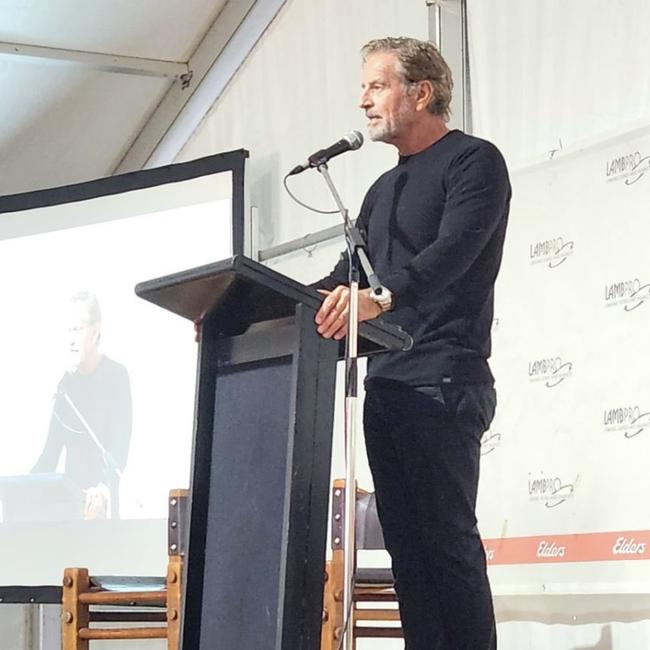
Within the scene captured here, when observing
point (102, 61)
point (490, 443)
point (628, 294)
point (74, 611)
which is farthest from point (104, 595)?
point (102, 61)

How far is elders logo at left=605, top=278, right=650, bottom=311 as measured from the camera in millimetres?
2822

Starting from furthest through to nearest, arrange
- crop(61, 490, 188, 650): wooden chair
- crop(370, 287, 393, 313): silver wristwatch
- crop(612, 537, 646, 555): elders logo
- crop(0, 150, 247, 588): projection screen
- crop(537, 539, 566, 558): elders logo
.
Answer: crop(0, 150, 247, 588): projection screen < crop(61, 490, 188, 650): wooden chair < crop(537, 539, 566, 558): elders logo < crop(612, 537, 646, 555): elders logo < crop(370, 287, 393, 313): silver wristwatch

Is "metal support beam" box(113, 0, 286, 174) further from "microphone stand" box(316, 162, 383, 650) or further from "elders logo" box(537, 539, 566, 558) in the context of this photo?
"microphone stand" box(316, 162, 383, 650)

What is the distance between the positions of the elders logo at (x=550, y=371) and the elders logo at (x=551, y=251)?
0.25m

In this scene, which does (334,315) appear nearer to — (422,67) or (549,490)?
(422,67)

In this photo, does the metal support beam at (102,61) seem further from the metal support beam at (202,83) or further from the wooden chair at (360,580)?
the wooden chair at (360,580)

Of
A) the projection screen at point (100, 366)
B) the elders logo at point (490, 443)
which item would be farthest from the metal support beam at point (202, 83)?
the elders logo at point (490, 443)

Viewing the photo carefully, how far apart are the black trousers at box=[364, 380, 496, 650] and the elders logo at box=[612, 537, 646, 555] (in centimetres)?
102

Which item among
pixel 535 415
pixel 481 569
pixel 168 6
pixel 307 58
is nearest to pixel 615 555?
pixel 535 415

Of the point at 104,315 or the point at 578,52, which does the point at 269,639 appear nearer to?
the point at 578,52

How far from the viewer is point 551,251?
3096 millimetres

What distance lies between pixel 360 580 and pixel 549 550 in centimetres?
50

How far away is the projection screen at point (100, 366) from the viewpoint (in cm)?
413

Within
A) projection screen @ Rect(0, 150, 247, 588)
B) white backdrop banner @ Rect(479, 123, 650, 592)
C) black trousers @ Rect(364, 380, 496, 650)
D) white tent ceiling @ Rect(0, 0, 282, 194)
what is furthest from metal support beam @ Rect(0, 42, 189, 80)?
black trousers @ Rect(364, 380, 496, 650)
